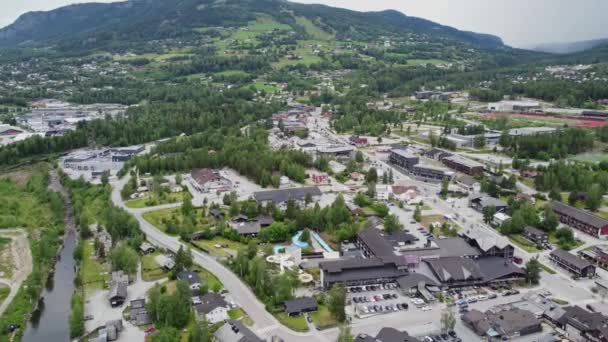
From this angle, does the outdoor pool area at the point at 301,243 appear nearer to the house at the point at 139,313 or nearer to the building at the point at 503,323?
the house at the point at 139,313

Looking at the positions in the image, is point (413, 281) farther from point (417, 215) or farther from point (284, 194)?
point (284, 194)

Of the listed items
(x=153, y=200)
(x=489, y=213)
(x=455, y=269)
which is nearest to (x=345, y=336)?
(x=455, y=269)

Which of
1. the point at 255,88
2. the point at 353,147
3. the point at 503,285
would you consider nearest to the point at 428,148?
the point at 353,147

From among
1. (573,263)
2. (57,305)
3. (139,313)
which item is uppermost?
(573,263)

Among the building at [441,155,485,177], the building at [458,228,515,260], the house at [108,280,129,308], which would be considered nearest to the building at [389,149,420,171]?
the building at [441,155,485,177]

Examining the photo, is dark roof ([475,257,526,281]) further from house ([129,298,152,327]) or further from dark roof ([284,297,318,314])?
house ([129,298,152,327])

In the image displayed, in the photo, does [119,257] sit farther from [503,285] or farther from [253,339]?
[503,285]
